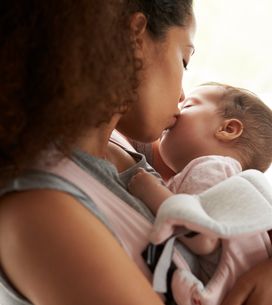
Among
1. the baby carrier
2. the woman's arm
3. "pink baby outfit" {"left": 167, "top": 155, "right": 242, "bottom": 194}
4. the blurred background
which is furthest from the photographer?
the blurred background

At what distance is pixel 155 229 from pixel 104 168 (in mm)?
130

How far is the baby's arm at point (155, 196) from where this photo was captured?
77 centimetres

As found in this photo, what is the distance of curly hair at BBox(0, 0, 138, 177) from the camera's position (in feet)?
2.03

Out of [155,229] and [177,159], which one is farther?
[177,159]

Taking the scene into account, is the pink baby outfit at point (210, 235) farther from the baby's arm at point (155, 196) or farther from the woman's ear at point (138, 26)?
the woman's ear at point (138, 26)

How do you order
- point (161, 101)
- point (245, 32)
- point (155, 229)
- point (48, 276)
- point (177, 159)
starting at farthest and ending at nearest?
1. point (245, 32)
2. point (177, 159)
3. point (161, 101)
4. point (155, 229)
5. point (48, 276)

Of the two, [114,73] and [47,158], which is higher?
[114,73]

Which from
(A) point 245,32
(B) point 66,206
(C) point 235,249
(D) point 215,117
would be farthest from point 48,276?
(A) point 245,32

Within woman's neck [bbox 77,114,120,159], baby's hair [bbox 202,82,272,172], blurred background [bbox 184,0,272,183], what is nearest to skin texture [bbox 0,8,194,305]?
woman's neck [bbox 77,114,120,159]

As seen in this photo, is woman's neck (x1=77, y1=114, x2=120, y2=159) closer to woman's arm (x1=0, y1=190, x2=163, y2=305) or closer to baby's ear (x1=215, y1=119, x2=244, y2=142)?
woman's arm (x1=0, y1=190, x2=163, y2=305)

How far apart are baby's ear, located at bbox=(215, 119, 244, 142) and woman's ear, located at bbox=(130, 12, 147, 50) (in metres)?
0.42

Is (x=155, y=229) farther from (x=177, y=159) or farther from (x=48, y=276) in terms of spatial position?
(x=177, y=159)

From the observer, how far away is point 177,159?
44.6 inches

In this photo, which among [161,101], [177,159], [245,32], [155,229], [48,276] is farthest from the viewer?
[245,32]
